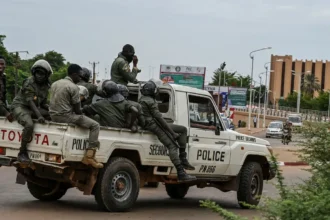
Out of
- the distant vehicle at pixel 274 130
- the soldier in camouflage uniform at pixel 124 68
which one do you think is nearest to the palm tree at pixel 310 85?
the distant vehicle at pixel 274 130

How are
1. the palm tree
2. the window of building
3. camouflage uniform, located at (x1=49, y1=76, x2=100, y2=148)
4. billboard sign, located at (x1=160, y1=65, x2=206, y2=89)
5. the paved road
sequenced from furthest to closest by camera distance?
Answer: the palm tree
billboard sign, located at (x1=160, y1=65, x2=206, y2=89)
the window of building
camouflage uniform, located at (x1=49, y1=76, x2=100, y2=148)
the paved road

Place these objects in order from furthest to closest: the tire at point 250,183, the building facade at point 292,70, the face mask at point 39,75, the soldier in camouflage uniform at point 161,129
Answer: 1. the building facade at point 292,70
2. the tire at point 250,183
3. the soldier in camouflage uniform at point 161,129
4. the face mask at point 39,75

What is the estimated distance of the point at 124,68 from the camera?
11906 mm

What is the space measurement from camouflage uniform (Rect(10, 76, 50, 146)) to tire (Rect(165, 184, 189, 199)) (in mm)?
3634

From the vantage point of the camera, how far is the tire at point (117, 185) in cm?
1039

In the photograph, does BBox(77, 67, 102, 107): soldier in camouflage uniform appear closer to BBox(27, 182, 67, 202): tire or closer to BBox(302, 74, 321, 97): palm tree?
BBox(27, 182, 67, 202): tire

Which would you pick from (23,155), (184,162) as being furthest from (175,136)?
(23,155)

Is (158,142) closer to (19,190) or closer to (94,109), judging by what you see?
(94,109)

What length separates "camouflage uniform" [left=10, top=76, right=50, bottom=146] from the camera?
1012 centimetres

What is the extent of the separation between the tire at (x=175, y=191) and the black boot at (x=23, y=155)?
4.08 m

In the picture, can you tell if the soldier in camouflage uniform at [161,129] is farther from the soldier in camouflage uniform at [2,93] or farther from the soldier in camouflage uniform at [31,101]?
the soldier in camouflage uniform at [2,93]

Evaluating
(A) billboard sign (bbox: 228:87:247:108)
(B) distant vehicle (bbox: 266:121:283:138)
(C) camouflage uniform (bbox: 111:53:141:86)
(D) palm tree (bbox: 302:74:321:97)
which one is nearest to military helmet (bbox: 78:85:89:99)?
(C) camouflage uniform (bbox: 111:53:141:86)

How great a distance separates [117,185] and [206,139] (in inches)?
86.4

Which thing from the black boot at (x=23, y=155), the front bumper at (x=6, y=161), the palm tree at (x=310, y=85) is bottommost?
the front bumper at (x=6, y=161)
